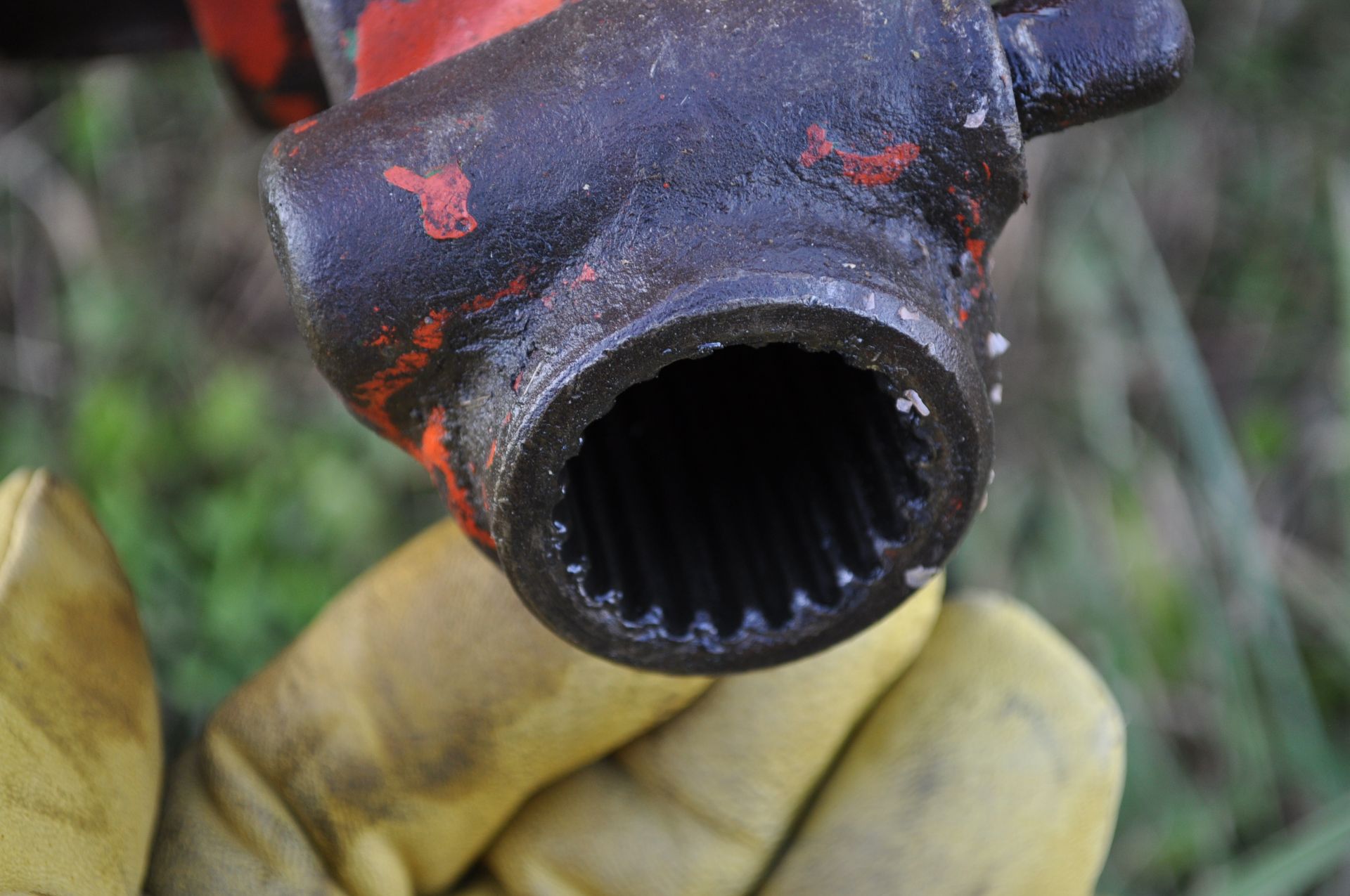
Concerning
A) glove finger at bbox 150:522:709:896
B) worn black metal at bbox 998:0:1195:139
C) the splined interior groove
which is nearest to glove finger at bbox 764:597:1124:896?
glove finger at bbox 150:522:709:896

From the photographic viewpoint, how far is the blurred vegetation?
238 centimetres

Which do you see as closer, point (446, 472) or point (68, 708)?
point (446, 472)

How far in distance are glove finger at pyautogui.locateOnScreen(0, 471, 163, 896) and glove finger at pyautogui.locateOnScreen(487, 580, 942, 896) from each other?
490mm

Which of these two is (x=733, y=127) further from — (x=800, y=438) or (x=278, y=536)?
(x=278, y=536)

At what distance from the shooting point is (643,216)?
3.22 ft

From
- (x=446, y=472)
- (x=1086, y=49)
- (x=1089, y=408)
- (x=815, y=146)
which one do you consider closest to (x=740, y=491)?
(x=446, y=472)

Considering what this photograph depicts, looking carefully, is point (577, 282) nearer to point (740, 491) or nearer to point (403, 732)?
point (740, 491)

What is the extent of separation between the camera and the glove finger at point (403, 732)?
143 centimetres

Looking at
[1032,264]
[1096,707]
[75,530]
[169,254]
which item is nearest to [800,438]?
[1096,707]

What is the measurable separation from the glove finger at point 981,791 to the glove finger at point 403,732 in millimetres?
258

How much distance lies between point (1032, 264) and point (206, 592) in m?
1.92

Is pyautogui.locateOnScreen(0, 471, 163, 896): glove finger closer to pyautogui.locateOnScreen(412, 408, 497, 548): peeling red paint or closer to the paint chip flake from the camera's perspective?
pyautogui.locateOnScreen(412, 408, 497, 548): peeling red paint

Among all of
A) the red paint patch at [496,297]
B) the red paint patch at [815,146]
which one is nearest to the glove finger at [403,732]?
the red paint patch at [496,297]

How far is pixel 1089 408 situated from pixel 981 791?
50.7 inches
